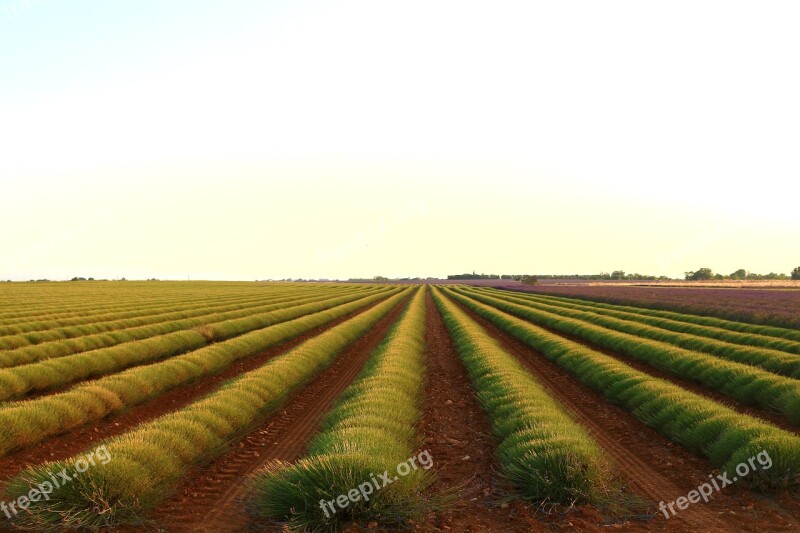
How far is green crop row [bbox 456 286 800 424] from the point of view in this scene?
39.3 feet

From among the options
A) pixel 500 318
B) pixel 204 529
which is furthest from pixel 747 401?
pixel 500 318

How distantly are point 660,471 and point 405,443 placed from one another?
4.28 m

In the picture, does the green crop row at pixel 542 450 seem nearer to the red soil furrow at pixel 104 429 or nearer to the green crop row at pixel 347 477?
the green crop row at pixel 347 477

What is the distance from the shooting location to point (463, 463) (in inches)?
354

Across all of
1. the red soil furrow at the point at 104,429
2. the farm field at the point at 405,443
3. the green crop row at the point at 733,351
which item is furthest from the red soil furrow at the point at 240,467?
the green crop row at the point at 733,351

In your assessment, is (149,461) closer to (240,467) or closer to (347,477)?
(240,467)

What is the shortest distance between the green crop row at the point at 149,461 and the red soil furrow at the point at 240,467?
0.86 ft

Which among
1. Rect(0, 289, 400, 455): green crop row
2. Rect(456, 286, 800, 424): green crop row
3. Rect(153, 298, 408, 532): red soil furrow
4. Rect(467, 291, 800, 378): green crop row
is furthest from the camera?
Rect(467, 291, 800, 378): green crop row

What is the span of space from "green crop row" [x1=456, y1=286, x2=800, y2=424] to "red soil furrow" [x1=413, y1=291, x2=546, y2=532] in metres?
6.73

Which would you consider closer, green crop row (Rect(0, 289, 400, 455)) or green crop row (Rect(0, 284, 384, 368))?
green crop row (Rect(0, 289, 400, 455))

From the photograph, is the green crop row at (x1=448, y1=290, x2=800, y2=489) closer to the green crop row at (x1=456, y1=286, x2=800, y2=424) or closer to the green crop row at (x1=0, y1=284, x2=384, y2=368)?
the green crop row at (x1=456, y1=286, x2=800, y2=424)

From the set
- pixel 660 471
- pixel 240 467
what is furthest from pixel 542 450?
pixel 240 467

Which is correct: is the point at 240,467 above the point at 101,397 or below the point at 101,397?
below

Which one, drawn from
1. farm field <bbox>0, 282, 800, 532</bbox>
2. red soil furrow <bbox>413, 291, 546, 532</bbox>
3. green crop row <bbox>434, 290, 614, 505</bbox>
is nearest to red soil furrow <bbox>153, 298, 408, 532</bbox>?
farm field <bbox>0, 282, 800, 532</bbox>
